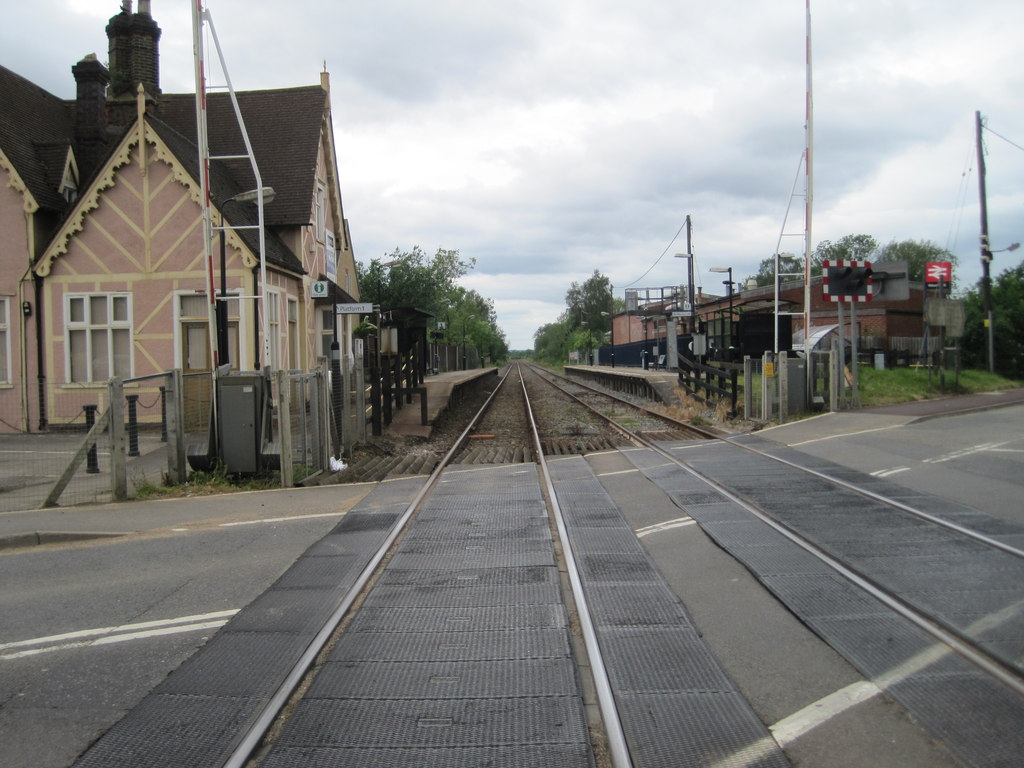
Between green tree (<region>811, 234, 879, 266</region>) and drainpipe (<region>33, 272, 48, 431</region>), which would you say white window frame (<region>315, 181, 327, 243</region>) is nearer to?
drainpipe (<region>33, 272, 48, 431</region>)

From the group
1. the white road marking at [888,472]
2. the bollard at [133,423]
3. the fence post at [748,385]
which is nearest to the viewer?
the white road marking at [888,472]

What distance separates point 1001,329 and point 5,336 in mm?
32611

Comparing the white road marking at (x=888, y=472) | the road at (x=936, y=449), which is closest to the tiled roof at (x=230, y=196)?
the road at (x=936, y=449)

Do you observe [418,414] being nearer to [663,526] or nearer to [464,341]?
[663,526]

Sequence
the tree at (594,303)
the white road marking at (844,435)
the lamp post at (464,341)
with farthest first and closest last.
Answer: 1. the tree at (594,303)
2. the lamp post at (464,341)
3. the white road marking at (844,435)

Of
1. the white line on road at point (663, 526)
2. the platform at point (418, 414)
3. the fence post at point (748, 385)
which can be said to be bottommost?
the white line on road at point (663, 526)

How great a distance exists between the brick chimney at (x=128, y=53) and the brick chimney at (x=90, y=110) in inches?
17.2

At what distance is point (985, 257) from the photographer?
103 ft

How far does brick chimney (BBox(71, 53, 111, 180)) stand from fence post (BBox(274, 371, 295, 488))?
14.5 meters

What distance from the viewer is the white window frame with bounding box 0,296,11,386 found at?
1881cm

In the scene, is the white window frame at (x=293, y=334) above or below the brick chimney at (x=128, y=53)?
below

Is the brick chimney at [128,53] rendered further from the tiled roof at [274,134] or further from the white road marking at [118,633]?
the white road marking at [118,633]

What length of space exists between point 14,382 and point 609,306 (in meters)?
123

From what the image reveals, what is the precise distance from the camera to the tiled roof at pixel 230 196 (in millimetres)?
19075
